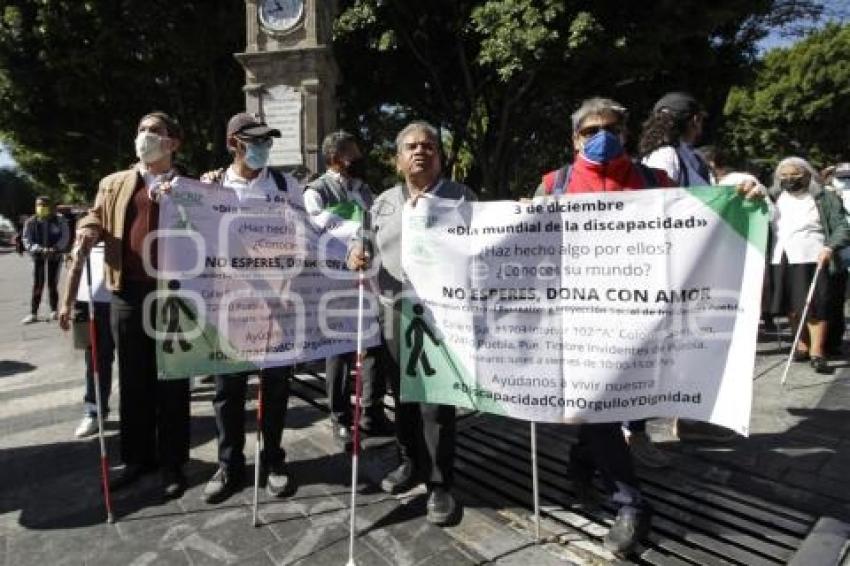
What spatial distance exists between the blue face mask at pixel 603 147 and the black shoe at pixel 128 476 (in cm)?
304

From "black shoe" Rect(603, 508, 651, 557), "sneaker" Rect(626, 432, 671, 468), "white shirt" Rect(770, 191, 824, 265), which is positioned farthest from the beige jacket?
"white shirt" Rect(770, 191, 824, 265)

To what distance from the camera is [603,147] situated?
9.57 feet

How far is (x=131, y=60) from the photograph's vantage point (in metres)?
14.5

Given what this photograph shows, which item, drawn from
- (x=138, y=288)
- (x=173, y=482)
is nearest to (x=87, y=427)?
(x=173, y=482)

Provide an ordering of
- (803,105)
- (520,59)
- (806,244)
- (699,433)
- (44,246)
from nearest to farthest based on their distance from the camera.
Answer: (699,433), (806,244), (44,246), (520,59), (803,105)

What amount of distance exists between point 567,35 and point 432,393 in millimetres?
9440

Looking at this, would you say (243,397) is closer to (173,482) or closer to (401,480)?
(173,482)

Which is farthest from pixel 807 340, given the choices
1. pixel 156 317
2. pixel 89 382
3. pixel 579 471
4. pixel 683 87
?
pixel 683 87

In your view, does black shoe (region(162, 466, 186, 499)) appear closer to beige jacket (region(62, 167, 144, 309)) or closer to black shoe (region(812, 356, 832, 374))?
beige jacket (region(62, 167, 144, 309))

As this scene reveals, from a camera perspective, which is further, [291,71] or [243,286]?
[291,71]

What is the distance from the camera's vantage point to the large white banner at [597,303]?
2729 mm

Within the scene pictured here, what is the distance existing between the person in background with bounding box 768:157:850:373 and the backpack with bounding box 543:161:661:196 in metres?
3.66

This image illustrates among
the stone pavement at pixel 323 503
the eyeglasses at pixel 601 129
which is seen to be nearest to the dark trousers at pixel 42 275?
the stone pavement at pixel 323 503

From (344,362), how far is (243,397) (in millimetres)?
983
